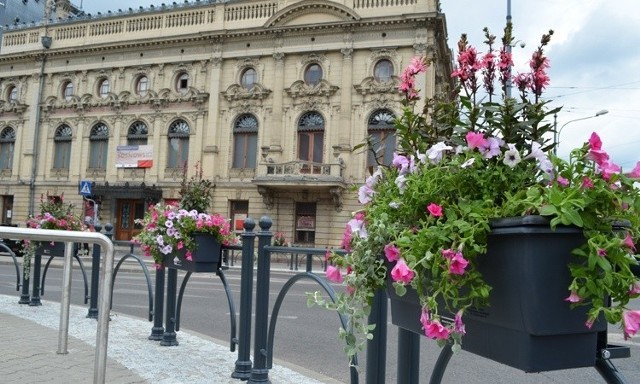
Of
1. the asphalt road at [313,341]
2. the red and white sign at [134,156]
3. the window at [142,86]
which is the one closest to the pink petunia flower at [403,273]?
the asphalt road at [313,341]

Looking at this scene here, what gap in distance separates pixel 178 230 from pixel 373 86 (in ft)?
78.6

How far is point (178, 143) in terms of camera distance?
3316cm

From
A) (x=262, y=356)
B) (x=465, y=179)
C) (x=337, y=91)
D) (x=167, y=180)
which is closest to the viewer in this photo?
(x=465, y=179)

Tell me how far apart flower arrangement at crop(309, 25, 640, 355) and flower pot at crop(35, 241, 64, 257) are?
7.85 metres

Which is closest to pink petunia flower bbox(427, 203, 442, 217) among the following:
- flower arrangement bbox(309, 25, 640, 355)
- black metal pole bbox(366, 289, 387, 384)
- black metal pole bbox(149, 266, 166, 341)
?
flower arrangement bbox(309, 25, 640, 355)

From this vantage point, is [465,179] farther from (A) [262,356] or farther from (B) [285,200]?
(B) [285,200]

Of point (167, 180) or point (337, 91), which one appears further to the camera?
point (167, 180)

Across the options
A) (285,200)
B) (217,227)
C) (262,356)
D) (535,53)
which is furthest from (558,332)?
(285,200)

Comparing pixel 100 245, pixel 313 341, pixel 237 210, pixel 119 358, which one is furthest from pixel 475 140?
pixel 237 210

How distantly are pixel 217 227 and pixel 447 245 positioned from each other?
470cm

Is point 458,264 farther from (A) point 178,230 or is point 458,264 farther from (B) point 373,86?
(B) point 373,86

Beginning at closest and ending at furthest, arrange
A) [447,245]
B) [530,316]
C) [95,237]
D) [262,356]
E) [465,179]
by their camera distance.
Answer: [530,316] < [447,245] < [465,179] < [95,237] < [262,356]

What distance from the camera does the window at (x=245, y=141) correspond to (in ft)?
104

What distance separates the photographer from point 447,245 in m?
1.85
